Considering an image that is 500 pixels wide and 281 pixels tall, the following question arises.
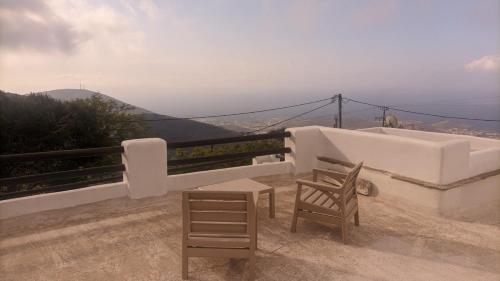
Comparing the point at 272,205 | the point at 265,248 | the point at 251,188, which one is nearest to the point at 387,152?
the point at 272,205

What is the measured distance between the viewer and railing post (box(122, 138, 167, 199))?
546 cm

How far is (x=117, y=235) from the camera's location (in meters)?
4.23

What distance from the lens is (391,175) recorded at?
5.48 meters

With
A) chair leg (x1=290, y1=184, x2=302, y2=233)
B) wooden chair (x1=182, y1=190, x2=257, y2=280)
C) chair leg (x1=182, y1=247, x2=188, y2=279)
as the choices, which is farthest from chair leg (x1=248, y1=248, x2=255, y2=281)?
chair leg (x1=290, y1=184, x2=302, y2=233)

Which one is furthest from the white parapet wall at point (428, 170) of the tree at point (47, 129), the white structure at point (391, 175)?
the tree at point (47, 129)

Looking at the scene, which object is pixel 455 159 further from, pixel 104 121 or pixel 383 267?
pixel 104 121

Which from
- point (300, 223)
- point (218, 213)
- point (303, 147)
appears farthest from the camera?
point (303, 147)

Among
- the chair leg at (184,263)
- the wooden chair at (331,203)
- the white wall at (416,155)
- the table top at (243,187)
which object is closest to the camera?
the chair leg at (184,263)

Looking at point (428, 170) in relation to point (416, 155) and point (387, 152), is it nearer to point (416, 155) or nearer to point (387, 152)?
point (416, 155)

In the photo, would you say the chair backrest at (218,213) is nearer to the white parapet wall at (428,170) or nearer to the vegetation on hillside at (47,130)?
the white parapet wall at (428,170)

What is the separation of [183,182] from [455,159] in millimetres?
4293

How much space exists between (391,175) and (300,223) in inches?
74.0

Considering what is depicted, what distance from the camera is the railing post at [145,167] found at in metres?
5.46

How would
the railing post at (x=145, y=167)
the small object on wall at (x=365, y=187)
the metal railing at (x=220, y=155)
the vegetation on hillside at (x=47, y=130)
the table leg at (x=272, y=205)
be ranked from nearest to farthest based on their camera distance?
the table leg at (x=272, y=205) < the railing post at (x=145, y=167) < the small object on wall at (x=365, y=187) < the metal railing at (x=220, y=155) < the vegetation on hillside at (x=47, y=130)
